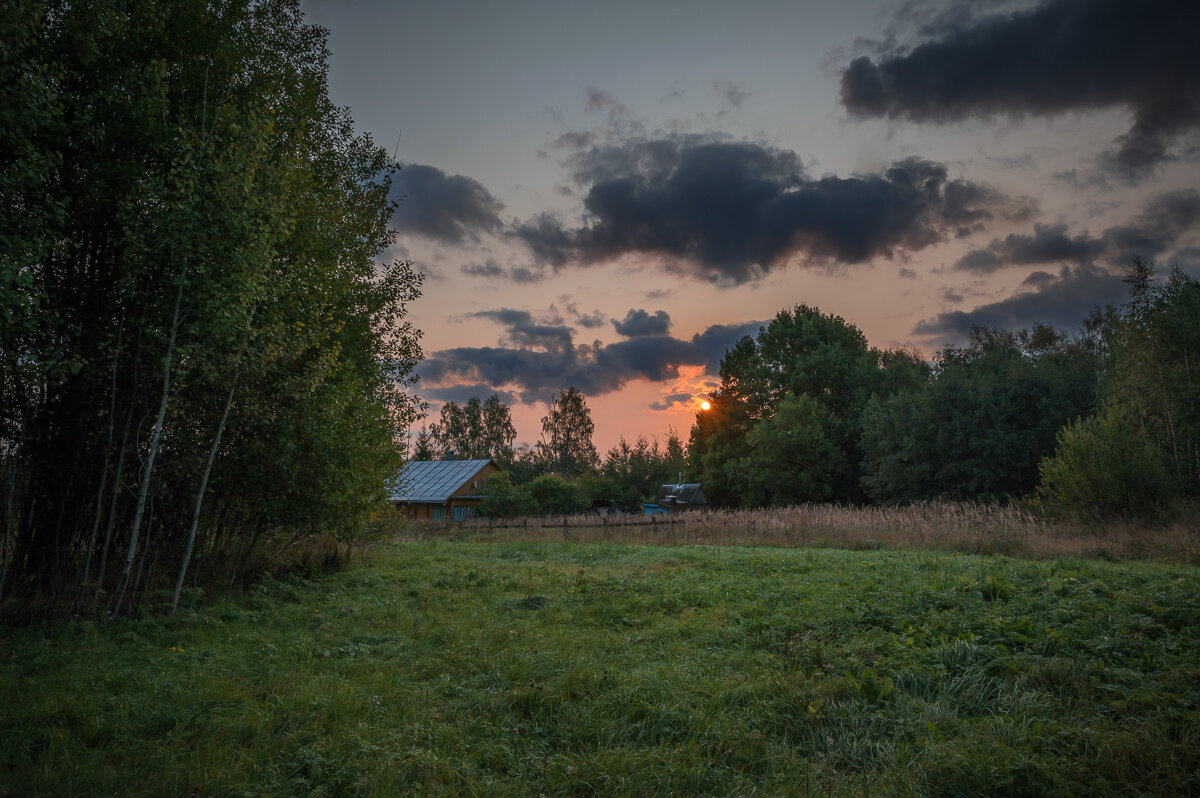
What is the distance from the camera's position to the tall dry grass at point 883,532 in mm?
12867

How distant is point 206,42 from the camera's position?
881 cm

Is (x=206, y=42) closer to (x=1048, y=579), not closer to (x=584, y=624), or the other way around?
(x=584, y=624)

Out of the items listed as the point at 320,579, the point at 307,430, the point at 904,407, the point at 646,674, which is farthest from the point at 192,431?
the point at 904,407

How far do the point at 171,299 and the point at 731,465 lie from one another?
36.0 meters

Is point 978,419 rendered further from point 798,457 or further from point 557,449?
point 557,449

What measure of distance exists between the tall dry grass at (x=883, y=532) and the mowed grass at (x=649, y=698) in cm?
633

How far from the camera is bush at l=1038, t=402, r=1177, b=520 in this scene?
1683cm

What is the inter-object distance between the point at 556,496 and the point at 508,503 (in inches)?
105

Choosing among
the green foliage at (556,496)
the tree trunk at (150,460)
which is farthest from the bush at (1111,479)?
the tree trunk at (150,460)

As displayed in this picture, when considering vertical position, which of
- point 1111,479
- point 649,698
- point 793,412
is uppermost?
point 793,412

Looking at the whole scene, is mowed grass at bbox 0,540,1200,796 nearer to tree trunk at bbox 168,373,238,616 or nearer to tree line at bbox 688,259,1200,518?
tree trunk at bbox 168,373,238,616

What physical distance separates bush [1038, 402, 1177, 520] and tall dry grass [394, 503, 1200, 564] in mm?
1282

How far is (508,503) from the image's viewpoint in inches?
1168

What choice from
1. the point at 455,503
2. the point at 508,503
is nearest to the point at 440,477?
the point at 455,503
